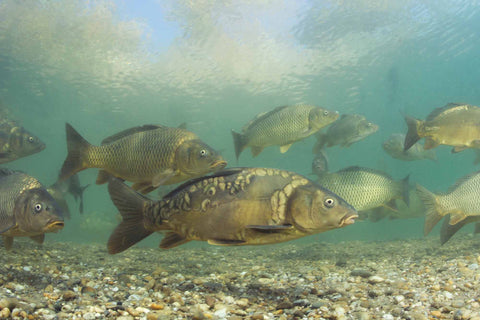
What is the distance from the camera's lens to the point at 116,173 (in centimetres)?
432

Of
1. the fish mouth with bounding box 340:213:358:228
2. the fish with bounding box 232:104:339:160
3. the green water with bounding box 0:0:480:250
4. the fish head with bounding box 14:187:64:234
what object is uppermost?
the green water with bounding box 0:0:480:250

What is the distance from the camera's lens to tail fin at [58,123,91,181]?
4164mm

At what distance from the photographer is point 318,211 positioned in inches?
98.3

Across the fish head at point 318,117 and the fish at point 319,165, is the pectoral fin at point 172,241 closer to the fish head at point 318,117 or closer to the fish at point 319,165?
the fish at point 319,165

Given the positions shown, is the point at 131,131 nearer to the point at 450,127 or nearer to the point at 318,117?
the point at 318,117

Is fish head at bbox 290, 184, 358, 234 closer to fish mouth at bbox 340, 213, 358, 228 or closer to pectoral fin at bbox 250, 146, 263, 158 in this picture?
fish mouth at bbox 340, 213, 358, 228

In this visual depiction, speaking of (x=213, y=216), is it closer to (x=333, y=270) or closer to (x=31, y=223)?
(x=31, y=223)

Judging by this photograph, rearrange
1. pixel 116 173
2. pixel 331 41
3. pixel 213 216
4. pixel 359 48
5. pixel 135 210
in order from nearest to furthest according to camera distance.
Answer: pixel 213 216
pixel 135 210
pixel 116 173
pixel 331 41
pixel 359 48

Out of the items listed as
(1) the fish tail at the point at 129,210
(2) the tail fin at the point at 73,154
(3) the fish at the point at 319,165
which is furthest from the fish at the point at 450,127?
(2) the tail fin at the point at 73,154

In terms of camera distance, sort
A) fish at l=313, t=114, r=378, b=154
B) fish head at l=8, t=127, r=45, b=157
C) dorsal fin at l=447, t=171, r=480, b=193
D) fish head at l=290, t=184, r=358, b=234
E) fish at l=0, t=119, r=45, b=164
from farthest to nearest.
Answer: fish at l=313, t=114, r=378, b=154
fish head at l=8, t=127, r=45, b=157
fish at l=0, t=119, r=45, b=164
dorsal fin at l=447, t=171, r=480, b=193
fish head at l=290, t=184, r=358, b=234

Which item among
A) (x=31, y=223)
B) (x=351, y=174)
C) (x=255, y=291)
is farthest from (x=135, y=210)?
(x=351, y=174)

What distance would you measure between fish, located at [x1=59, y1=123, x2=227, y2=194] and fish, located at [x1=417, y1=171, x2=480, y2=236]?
349 centimetres

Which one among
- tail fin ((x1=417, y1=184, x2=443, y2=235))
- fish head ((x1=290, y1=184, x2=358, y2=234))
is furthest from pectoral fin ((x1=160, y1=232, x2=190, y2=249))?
tail fin ((x1=417, y1=184, x2=443, y2=235))

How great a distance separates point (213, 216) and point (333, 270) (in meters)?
2.86
